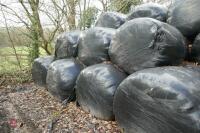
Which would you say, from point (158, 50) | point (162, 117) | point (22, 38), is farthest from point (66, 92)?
point (22, 38)

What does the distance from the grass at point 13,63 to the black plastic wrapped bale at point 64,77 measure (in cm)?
271

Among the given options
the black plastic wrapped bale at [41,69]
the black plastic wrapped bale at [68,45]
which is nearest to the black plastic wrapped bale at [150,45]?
the black plastic wrapped bale at [68,45]

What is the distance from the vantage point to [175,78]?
2861mm

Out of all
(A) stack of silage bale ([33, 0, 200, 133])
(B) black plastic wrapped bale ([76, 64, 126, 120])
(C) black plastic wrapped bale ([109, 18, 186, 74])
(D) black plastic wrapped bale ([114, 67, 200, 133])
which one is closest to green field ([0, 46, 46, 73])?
(A) stack of silage bale ([33, 0, 200, 133])

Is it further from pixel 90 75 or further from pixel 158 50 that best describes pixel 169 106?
pixel 90 75

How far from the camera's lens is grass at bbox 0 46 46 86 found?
791 cm

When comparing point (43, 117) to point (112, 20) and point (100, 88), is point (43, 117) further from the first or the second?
point (112, 20)

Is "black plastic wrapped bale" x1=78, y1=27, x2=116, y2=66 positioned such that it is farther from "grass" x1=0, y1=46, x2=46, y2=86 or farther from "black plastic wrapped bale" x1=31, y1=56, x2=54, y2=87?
"grass" x1=0, y1=46, x2=46, y2=86

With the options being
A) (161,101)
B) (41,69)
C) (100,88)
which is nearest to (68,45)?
(41,69)

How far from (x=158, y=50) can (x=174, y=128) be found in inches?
40.1

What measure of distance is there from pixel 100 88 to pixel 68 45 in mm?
1689

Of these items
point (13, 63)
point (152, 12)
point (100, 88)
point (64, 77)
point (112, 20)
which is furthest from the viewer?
point (13, 63)

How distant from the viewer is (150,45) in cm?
343

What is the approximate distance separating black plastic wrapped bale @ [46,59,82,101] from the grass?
271 cm
